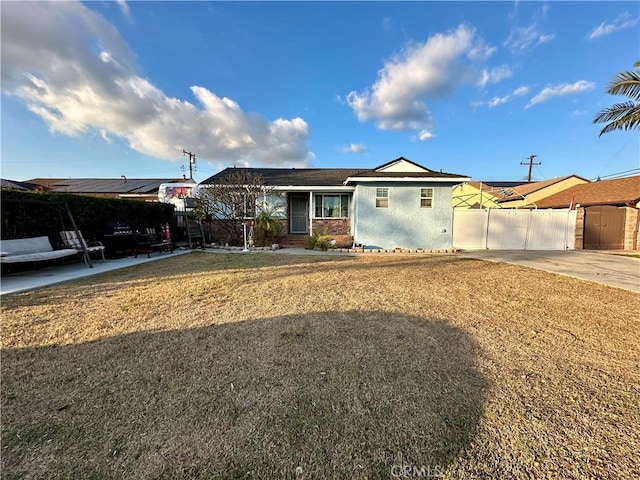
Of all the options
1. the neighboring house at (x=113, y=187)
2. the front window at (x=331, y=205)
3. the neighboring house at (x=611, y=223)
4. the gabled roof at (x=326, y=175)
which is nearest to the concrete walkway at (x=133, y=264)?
the neighboring house at (x=611, y=223)

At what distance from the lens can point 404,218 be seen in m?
12.1

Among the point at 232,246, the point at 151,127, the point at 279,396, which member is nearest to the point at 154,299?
the point at 279,396

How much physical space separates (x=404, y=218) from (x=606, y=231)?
1131cm

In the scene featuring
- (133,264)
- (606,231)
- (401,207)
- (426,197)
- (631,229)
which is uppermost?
(426,197)

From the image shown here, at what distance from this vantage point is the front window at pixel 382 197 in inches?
472

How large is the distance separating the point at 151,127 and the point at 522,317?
23.5 meters

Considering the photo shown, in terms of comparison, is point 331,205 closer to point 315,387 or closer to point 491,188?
point 315,387

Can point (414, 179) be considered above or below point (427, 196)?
above

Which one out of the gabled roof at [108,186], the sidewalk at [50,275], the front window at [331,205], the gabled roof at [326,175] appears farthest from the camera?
the gabled roof at [108,186]

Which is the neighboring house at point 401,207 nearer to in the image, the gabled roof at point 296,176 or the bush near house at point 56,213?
A: the gabled roof at point 296,176

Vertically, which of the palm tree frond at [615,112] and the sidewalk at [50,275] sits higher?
the palm tree frond at [615,112]

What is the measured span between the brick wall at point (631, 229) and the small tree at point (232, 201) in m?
18.6

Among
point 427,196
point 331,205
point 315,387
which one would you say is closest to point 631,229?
point 427,196

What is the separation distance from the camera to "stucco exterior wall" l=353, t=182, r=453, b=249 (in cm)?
1195
